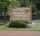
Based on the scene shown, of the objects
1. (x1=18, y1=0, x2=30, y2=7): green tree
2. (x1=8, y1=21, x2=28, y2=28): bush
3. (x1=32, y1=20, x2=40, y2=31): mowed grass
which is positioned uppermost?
(x1=18, y1=0, x2=30, y2=7): green tree

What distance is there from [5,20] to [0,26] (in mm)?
1020

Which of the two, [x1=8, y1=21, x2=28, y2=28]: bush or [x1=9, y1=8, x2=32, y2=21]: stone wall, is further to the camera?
[x1=9, y1=8, x2=32, y2=21]: stone wall

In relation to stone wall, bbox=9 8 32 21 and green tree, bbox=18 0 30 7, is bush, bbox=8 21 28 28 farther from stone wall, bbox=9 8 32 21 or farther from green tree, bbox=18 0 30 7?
green tree, bbox=18 0 30 7

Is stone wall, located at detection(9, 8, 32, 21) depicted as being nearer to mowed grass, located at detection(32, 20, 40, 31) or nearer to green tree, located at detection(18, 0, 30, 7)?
green tree, located at detection(18, 0, 30, 7)

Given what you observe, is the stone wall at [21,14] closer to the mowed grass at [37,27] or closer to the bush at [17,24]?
the bush at [17,24]

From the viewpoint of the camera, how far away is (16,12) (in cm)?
Answer: 1151

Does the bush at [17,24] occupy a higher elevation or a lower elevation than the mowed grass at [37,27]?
higher

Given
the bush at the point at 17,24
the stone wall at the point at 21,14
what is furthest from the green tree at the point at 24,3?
the bush at the point at 17,24

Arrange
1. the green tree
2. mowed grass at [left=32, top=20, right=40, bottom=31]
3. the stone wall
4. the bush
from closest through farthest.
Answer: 1. mowed grass at [left=32, top=20, right=40, bottom=31]
2. the bush
3. the stone wall
4. the green tree

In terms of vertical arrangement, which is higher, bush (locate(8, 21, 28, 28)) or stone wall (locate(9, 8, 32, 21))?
stone wall (locate(9, 8, 32, 21))

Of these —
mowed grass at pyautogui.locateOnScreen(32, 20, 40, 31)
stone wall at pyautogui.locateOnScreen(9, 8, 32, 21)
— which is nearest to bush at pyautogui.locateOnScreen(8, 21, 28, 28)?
stone wall at pyautogui.locateOnScreen(9, 8, 32, 21)

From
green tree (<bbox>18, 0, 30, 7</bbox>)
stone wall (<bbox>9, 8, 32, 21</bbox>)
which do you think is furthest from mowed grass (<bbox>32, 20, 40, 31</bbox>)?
green tree (<bbox>18, 0, 30, 7</bbox>)

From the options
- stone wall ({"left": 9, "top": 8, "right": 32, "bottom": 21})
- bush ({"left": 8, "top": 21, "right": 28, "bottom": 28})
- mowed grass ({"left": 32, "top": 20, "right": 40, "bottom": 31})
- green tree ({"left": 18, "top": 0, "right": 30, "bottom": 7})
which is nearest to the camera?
mowed grass ({"left": 32, "top": 20, "right": 40, "bottom": 31})

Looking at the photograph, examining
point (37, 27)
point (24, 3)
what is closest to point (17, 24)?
point (37, 27)
